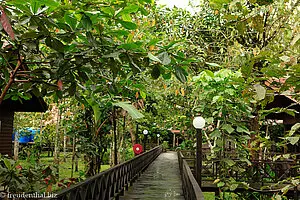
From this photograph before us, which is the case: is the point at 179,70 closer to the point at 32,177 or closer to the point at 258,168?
the point at 32,177

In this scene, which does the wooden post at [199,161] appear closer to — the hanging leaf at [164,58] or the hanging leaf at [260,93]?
the hanging leaf at [164,58]

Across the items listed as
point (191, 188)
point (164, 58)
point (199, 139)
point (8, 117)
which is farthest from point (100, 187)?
point (8, 117)

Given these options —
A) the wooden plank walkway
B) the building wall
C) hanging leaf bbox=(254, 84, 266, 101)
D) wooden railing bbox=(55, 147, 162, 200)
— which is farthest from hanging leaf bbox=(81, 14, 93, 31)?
the building wall

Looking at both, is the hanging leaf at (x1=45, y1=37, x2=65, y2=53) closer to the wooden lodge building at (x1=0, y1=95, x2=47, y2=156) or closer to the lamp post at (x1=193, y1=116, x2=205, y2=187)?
the lamp post at (x1=193, y1=116, x2=205, y2=187)

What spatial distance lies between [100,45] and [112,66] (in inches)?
6.2

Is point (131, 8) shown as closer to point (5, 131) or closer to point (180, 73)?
point (180, 73)

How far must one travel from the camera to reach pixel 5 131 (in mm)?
8102

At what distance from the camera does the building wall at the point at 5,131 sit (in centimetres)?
791

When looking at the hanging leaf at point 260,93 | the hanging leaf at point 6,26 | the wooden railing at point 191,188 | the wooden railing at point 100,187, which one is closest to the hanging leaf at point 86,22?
the hanging leaf at point 6,26

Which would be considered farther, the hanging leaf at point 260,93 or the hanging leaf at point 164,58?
the hanging leaf at point 164,58

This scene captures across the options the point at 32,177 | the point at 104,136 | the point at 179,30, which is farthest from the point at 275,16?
the point at 32,177

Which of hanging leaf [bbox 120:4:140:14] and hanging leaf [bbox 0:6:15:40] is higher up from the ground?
hanging leaf [bbox 120:4:140:14]

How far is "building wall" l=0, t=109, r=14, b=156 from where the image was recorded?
7910 mm

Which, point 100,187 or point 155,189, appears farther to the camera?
point 155,189
